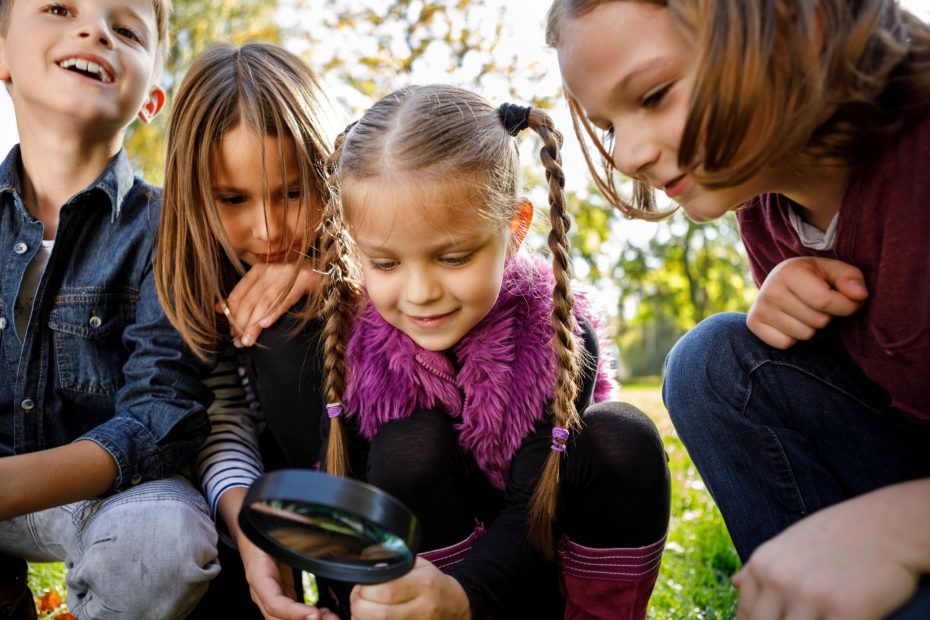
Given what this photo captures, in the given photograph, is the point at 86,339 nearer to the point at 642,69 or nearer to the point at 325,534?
the point at 325,534

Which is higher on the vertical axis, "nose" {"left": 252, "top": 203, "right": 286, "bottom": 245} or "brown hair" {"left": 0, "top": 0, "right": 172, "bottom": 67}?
"brown hair" {"left": 0, "top": 0, "right": 172, "bottom": 67}

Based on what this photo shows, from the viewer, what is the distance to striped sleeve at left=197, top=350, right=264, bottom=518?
1919mm

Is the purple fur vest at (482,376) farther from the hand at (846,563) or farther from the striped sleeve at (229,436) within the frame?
the hand at (846,563)

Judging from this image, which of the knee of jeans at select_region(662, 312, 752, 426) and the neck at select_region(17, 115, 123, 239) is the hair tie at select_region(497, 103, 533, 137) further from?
the neck at select_region(17, 115, 123, 239)

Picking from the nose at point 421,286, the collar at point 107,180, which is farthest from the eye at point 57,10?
the nose at point 421,286

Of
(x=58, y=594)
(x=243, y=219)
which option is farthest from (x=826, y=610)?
(x=58, y=594)

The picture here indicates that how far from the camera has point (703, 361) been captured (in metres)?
1.62

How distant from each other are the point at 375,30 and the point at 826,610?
6396 millimetres

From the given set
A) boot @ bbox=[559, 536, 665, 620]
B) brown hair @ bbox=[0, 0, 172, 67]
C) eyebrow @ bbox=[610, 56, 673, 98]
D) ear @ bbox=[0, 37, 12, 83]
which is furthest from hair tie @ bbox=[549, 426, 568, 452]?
ear @ bbox=[0, 37, 12, 83]

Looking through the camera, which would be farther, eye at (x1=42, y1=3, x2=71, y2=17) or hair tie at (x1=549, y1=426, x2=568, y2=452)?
eye at (x1=42, y1=3, x2=71, y2=17)

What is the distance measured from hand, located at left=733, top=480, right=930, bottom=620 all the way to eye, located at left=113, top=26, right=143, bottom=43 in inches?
78.8

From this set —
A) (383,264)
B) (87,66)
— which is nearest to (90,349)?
(87,66)

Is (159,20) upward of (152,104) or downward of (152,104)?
upward

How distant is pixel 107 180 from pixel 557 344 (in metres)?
1.28
